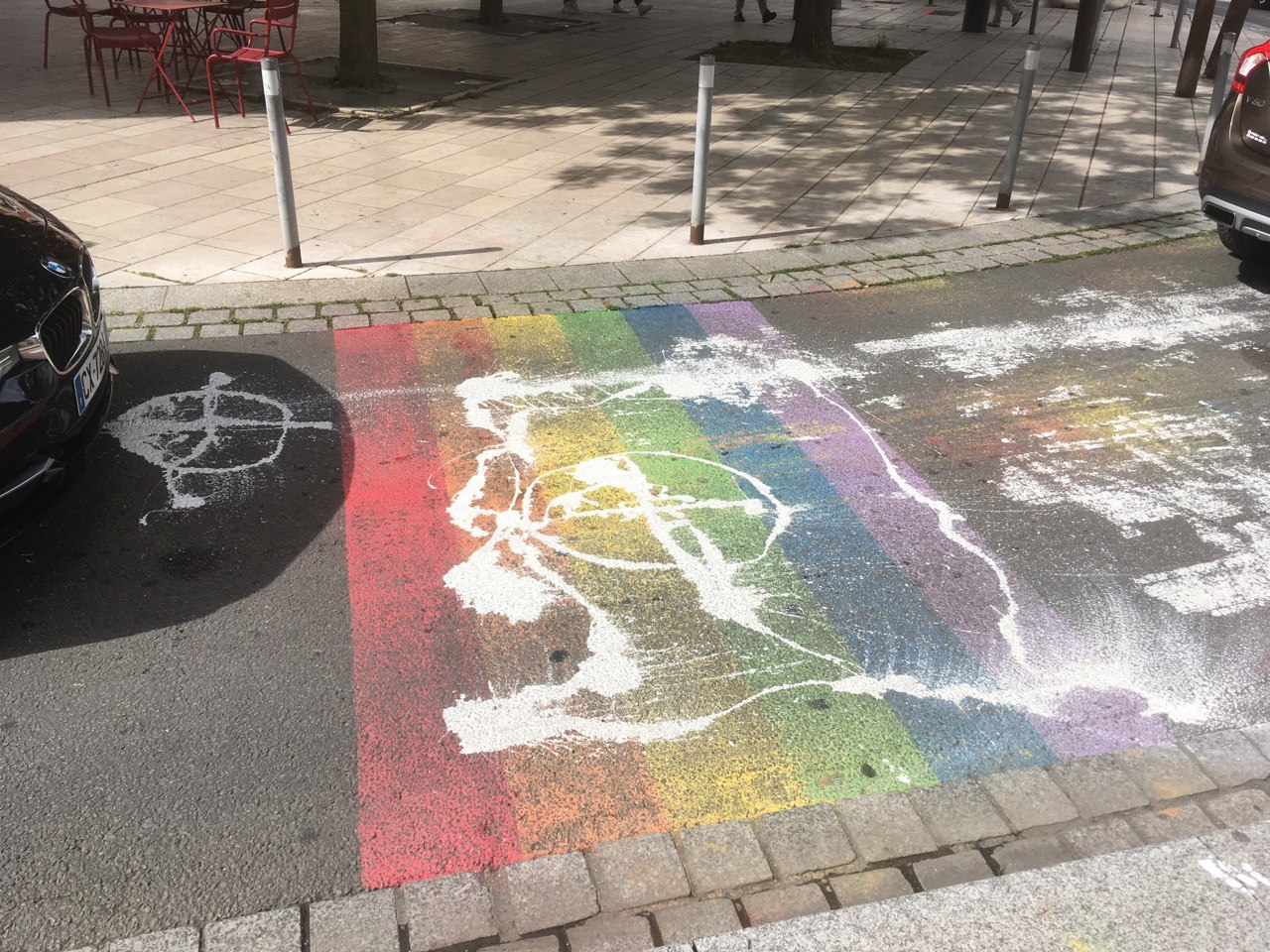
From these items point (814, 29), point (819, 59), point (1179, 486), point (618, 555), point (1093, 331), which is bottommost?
point (618, 555)

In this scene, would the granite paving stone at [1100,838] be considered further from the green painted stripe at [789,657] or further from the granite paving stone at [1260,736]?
the granite paving stone at [1260,736]

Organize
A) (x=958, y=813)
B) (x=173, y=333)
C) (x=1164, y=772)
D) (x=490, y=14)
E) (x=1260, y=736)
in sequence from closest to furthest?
(x=958, y=813) < (x=1164, y=772) < (x=1260, y=736) < (x=173, y=333) < (x=490, y=14)

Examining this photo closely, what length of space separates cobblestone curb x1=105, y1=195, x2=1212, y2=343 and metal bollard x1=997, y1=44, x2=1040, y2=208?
33cm

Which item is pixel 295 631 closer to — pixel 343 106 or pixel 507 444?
A: pixel 507 444

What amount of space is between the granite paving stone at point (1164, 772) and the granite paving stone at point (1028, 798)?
0.25m

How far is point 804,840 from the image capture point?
2.83 m

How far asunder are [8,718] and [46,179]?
6789 millimetres

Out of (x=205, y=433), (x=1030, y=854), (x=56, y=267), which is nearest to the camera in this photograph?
(x=1030, y=854)

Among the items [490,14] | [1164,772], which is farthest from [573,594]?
[490,14]

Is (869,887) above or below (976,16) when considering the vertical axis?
below

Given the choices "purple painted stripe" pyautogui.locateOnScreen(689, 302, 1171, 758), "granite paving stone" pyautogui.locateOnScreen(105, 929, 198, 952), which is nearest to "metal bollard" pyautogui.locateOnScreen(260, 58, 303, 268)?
"purple painted stripe" pyautogui.locateOnScreen(689, 302, 1171, 758)

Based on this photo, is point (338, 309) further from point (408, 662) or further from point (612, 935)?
point (612, 935)

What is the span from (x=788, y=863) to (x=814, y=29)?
556 inches

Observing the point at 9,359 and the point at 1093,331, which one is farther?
the point at 1093,331
